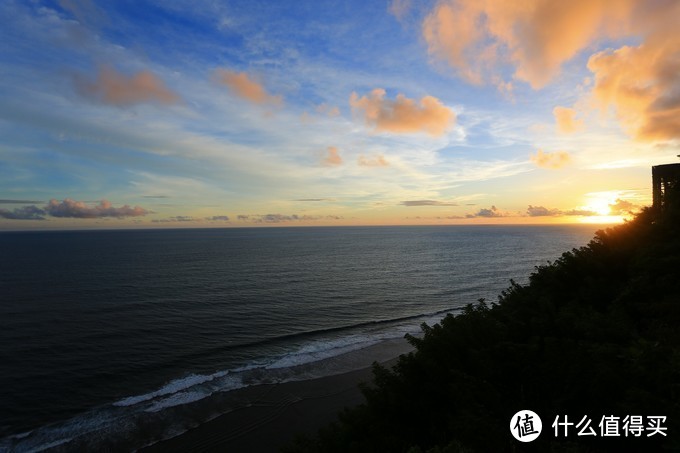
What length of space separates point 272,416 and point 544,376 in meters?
17.5

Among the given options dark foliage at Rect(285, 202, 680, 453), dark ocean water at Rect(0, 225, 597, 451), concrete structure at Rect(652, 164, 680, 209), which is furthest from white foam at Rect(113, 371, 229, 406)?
concrete structure at Rect(652, 164, 680, 209)

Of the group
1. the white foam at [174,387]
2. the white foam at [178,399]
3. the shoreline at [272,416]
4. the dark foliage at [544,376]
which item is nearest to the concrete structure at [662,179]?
the dark foliage at [544,376]

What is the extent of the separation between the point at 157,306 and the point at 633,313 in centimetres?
5187

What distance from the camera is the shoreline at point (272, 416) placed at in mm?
20578

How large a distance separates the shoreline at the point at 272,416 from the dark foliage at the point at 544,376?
8.52 m

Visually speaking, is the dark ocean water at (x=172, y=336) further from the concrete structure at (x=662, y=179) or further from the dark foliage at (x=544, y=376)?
the concrete structure at (x=662, y=179)

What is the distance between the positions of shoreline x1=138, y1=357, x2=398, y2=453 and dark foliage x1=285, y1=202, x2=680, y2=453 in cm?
852

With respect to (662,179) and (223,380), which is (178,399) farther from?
(662,179)

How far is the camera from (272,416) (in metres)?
23.6

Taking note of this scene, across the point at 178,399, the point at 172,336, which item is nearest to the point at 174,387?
the point at 178,399

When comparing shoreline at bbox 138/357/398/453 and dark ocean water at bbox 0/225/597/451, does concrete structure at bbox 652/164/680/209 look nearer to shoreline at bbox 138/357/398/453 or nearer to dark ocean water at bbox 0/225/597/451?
dark ocean water at bbox 0/225/597/451

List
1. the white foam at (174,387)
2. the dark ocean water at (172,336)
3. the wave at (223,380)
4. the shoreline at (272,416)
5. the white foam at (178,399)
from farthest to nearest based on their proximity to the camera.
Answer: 1. the white foam at (174,387)
2. the white foam at (178,399)
3. the dark ocean water at (172,336)
4. the wave at (223,380)
5. the shoreline at (272,416)

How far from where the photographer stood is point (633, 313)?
15.2 meters

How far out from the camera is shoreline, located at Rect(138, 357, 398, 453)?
67.5 feet
